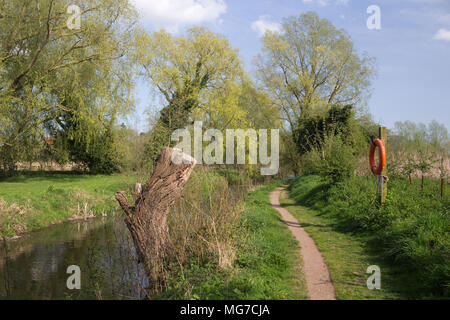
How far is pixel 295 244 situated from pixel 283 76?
1078 inches

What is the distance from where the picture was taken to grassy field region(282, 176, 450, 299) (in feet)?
19.8

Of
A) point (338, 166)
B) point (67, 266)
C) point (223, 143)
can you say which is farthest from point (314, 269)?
point (223, 143)

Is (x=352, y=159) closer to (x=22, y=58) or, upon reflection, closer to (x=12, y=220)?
(x=12, y=220)

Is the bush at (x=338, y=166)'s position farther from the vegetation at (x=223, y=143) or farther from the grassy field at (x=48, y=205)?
the grassy field at (x=48, y=205)

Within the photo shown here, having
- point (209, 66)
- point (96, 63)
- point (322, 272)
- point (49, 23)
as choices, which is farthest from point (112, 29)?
point (322, 272)

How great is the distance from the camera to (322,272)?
7020 mm

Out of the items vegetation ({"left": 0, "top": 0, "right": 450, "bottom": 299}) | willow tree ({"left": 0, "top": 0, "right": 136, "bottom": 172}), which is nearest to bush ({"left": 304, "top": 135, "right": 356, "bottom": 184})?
vegetation ({"left": 0, "top": 0, "right": 450, "bottom": 299})

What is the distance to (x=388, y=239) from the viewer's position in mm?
8141

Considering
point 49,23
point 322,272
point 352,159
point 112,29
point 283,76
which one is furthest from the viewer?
point 283,76

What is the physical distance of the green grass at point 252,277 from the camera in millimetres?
5676

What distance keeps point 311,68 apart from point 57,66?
22.0 metres

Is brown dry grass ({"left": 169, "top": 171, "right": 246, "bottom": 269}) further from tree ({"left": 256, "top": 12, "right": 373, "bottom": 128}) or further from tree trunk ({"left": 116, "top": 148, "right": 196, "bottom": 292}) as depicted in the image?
tree ({"left": 256, "top": 12, "right": 373, "bottom": 128})

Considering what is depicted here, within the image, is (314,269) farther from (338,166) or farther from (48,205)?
(48,205)

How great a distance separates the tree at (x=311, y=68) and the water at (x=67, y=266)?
23907 millimetres
